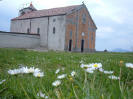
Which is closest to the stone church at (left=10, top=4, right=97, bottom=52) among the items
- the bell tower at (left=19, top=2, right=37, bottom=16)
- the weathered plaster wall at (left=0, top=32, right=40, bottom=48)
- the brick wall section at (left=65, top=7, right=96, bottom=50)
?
the brick wall section at (left=65, top=7, right=96, bottom=50)

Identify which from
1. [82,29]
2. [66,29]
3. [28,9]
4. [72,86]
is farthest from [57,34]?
[72,86]

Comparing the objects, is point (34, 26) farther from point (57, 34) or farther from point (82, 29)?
point (82, 29)

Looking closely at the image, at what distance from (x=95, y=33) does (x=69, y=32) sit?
7448 millimetres

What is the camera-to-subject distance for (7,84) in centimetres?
213

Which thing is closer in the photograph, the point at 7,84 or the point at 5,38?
the point at 7,84

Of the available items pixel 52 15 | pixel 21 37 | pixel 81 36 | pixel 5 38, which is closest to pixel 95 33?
pixel 81 36

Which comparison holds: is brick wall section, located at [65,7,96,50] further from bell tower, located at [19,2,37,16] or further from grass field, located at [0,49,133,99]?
grass field, located at [0,49,133,99]

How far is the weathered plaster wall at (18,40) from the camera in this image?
27.7m

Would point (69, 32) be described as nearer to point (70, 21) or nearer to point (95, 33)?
point (70, 21)

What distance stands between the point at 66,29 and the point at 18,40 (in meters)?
9.33

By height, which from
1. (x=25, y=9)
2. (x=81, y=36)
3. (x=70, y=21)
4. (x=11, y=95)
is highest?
(x=25, y=9)

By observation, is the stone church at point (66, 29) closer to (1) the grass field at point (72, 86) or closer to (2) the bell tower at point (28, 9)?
(2) the bell tower at point (28, 9)

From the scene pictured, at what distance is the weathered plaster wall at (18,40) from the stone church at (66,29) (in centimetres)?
137

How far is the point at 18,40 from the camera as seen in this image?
2922 cm
